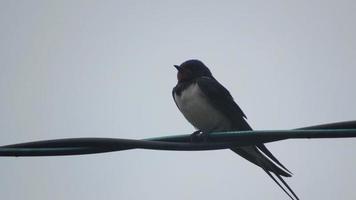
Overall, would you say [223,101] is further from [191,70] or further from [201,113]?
[191,70]

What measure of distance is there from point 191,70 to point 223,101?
66 centimetres

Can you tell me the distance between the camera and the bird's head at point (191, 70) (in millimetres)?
5020

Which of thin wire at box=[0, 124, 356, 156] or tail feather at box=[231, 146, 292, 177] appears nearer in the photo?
thin wire at box=[0, 124, 356, 156]

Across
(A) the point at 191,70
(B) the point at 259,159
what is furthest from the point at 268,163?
(A) the point at 191,70

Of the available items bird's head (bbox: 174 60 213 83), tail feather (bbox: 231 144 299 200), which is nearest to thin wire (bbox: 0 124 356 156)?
tail feather (bbox: 231 144 299 200)

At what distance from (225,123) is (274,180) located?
1341 mm

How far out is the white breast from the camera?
4.55m

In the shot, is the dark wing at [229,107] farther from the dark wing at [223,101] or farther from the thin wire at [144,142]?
the thin wire at [144,142]

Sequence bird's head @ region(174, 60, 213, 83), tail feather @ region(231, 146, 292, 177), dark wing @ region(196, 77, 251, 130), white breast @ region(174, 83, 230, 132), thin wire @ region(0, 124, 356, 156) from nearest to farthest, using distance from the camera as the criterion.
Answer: thin wire @ region(0, 124, 356, 156) → tail feather @ region(231, 146, 292, 177) → dark wing @ region(196, 77, 251, 130) → white breast @ region(174, 83, 230, 132) → bird's head @ region(174, 60, 213, 83)

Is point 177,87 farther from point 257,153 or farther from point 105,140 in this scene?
point 105,140

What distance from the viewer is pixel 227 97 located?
15.1ft

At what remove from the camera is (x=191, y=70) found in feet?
16.7

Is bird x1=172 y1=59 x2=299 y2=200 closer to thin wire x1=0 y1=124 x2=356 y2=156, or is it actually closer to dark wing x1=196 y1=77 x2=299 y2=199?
dark wing x1=196 y1=77 x2=299 y2=199

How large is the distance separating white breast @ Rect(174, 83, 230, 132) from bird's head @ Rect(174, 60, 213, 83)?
367mm
